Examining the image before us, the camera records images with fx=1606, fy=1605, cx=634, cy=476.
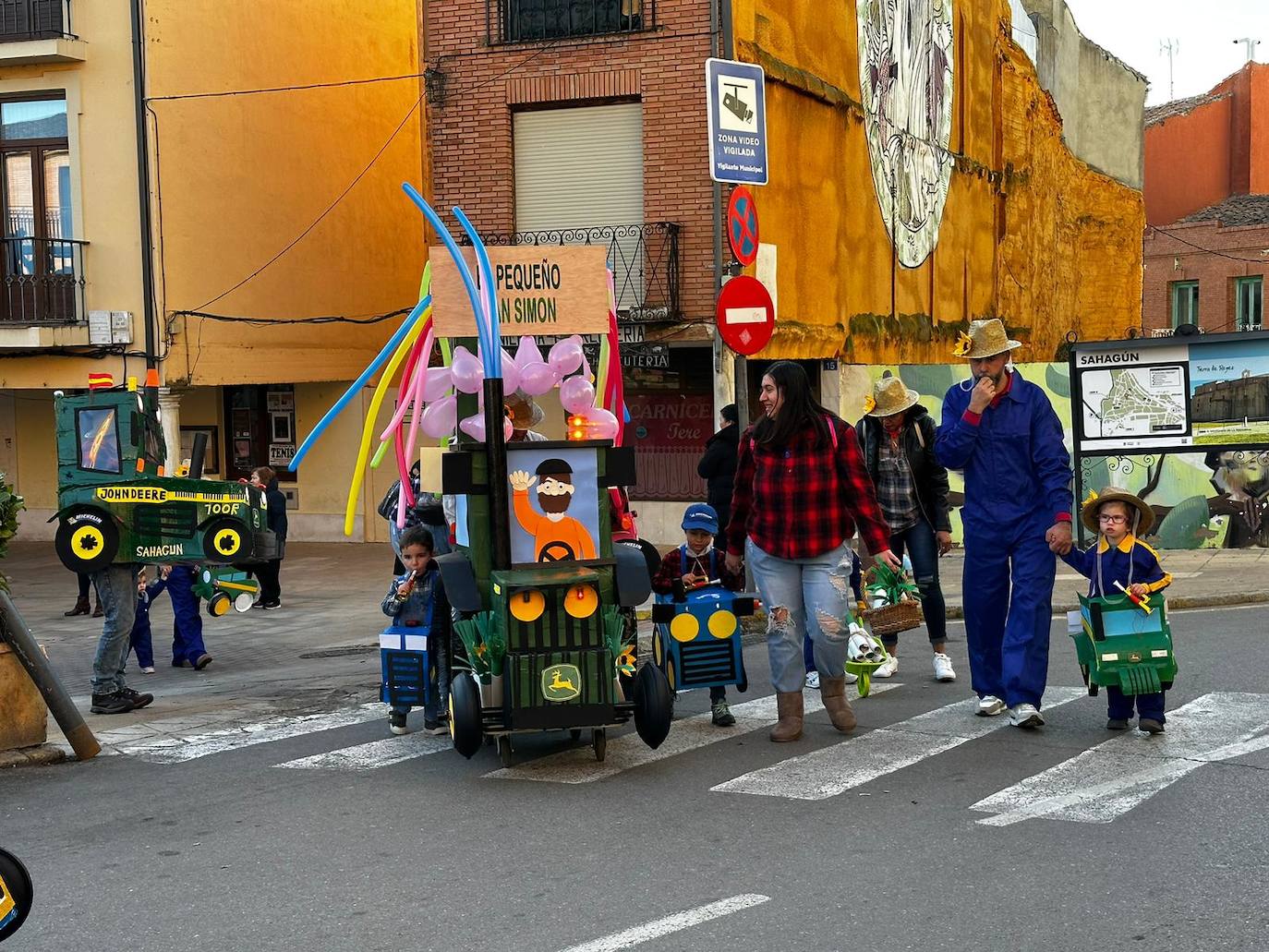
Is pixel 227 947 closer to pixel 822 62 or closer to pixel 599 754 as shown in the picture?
pixel 599 754

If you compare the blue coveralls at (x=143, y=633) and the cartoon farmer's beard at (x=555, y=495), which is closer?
the cartoon farmer's beard at (x=555, y=495)

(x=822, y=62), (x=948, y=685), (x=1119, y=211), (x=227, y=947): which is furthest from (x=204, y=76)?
(x=1119, y=211)

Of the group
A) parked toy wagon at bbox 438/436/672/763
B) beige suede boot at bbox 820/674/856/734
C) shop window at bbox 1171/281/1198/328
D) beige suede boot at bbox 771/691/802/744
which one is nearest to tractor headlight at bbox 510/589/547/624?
parked toy wagon at bbox 438/436/672/763

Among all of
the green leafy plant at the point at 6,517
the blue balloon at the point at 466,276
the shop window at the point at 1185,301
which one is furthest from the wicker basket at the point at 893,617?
the shop window at the point at 1185,301

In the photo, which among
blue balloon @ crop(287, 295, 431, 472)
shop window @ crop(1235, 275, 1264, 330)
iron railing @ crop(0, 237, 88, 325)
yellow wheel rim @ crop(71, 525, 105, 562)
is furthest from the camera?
shop window @ crop(1235, 275, 1264, 330)

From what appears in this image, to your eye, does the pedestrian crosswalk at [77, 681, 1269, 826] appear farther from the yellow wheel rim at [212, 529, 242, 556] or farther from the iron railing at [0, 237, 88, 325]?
the iron railing at [0, 237, 88, 325]

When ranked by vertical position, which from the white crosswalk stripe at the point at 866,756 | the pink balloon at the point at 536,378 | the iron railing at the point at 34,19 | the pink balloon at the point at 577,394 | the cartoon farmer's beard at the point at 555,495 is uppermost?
the iron railing at the point at 34,19

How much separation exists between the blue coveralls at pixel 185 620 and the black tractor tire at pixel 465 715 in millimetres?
5223

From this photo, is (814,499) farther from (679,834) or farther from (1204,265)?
(1204,265)

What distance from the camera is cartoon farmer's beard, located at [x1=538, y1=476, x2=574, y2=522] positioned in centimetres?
756

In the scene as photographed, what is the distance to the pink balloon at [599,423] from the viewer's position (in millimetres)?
8273

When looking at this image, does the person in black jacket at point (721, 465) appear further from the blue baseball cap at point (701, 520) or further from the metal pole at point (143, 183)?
the metal pole at point (143, 183)

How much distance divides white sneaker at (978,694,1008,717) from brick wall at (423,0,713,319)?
11.2m

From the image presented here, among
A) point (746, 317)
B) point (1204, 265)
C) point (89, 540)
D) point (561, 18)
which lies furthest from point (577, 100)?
point (1204, 265)
